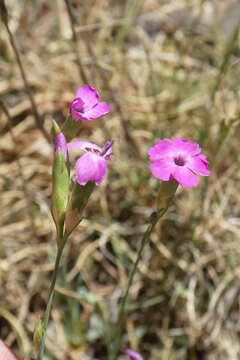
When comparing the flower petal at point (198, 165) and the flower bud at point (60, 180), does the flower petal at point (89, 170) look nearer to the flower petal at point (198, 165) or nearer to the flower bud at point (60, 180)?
the flower bud at point (60, 180)

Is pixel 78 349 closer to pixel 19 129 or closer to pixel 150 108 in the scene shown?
pixel 19 129

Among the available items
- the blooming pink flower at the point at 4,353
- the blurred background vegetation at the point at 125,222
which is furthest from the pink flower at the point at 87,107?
the blooming pink flower at the point at 4,353

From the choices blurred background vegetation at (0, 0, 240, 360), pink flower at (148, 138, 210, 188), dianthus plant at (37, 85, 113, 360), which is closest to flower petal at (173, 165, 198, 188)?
pink flower at (148, 138, 210, 188)

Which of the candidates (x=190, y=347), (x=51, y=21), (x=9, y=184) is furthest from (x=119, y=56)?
(x=190, y=347)

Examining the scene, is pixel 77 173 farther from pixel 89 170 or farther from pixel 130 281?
pixel 130 281

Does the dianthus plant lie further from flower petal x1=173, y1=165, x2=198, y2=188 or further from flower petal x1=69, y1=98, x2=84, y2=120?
flower petal x1=173, y1=165, x2=198, y2=188

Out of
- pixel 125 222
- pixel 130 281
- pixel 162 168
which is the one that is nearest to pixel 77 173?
pixel 162 168
